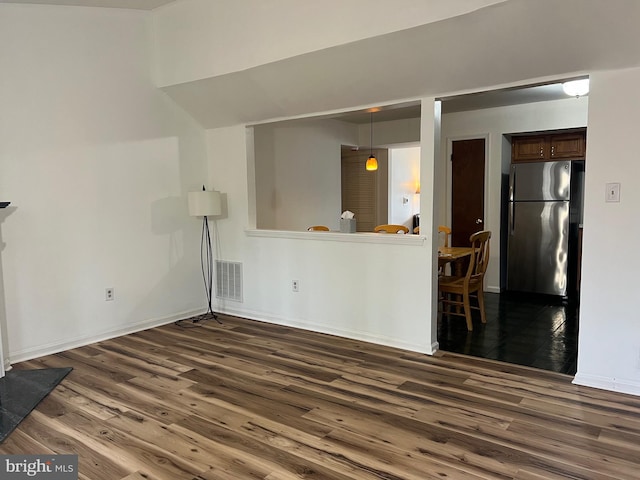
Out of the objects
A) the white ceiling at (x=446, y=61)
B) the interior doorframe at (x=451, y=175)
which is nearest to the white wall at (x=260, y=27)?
the white ceiling at (x=446, y=61)

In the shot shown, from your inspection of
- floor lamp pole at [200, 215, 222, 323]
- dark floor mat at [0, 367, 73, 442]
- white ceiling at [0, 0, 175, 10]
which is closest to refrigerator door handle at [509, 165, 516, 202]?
floor lamp pole at [200, 215, 222, 323]

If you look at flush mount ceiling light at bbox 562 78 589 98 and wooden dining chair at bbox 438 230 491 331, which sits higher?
flush mount ceiling light at bbox 562 78 589 98

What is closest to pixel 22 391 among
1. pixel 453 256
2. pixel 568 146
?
pixel 453 256

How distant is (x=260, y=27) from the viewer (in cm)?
365

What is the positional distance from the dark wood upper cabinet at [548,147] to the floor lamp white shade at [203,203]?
3938 mm

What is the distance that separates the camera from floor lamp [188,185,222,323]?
4.62 meters

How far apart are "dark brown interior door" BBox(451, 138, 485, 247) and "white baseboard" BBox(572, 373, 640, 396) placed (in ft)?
10.8

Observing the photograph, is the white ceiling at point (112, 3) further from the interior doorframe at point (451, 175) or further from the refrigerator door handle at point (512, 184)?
the refrigerator door handle at point (512, 184)

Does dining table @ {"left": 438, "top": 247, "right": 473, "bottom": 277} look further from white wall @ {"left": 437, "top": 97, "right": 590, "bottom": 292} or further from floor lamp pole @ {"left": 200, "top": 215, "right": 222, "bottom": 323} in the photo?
floor lamp pole @ {"left": 200, "top": 215, "right": 222, "bottom": 323}

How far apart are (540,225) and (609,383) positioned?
315 centimetres

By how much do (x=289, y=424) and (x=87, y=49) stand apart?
3504 millimetres

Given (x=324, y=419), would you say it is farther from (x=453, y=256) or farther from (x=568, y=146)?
(x=568, y=146)

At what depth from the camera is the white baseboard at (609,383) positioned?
9.62ft

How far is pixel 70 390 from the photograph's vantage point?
123 inches
